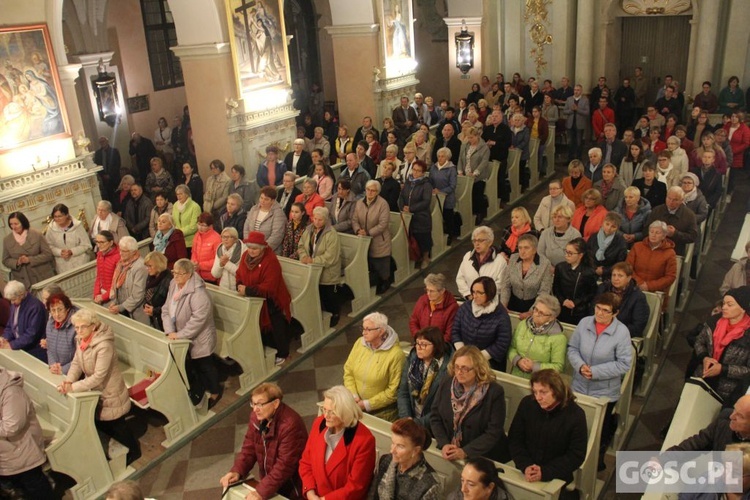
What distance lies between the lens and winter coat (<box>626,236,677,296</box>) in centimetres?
631

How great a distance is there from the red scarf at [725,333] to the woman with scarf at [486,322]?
5.02 ft

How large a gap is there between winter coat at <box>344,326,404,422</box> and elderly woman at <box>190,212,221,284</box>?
114 inches

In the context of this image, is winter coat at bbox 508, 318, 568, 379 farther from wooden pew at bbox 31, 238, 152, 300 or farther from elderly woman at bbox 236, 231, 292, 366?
wooden pew at bbox 31, 238, 152, 300

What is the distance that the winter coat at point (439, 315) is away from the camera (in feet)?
18.3

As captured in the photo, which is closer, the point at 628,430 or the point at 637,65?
the point at 628,430

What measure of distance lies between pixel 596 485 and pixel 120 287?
482 cm

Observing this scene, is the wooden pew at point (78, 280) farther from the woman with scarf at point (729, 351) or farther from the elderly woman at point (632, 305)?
the woman with scarf at point (729, 351)

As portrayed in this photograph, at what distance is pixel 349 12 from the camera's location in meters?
13.5

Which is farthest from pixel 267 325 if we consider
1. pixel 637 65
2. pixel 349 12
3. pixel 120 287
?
pixel 637 65

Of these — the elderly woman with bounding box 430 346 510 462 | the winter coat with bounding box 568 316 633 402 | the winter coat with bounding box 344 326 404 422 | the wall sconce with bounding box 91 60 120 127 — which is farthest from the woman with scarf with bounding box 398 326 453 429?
the wall sconce with bounding box 91 60 120 127

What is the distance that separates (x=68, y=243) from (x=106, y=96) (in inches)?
252

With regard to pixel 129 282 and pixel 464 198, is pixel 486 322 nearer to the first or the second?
pixel 129 282

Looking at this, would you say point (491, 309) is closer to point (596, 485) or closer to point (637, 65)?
point (596, 485)

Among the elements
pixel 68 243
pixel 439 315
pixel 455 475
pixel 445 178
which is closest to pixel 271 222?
pixel 68 243
